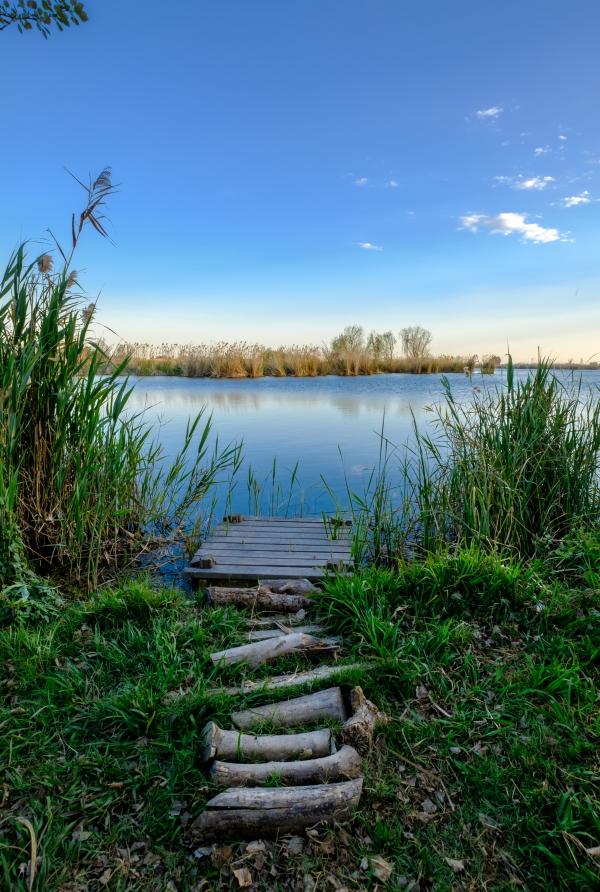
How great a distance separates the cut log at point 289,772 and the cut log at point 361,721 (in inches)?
5.1

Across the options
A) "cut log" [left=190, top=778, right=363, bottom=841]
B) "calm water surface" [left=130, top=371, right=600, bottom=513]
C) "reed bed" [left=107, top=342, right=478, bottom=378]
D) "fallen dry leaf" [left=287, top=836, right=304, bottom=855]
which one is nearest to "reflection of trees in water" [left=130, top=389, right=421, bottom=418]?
"calm water surface" [left=130, top=371, right=600, bottom=513]

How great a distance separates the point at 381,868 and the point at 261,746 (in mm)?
644

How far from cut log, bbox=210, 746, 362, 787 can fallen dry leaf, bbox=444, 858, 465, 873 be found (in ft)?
1.40

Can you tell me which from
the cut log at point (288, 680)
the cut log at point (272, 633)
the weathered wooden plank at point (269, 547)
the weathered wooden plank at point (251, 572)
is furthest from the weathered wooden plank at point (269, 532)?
the cut log at point (288, 680)

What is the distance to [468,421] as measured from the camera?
4.68 meters

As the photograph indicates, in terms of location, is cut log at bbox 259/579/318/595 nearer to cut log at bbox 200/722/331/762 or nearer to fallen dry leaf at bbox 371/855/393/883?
cut log at bbox 200/722/331/762

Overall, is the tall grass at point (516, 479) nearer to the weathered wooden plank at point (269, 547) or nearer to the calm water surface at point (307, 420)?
the weathered wooden plank at point (269, 547)

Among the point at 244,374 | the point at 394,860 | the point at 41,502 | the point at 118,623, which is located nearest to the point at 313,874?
the point at 394,860

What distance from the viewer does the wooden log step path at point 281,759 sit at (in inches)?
75.4

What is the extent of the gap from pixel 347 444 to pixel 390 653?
7.29 meters

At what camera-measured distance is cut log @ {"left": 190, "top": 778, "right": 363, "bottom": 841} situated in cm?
190

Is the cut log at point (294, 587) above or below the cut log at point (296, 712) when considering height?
above

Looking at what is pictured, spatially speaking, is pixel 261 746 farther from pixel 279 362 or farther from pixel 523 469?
pixel 279 362

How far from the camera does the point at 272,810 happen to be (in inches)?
75.8
